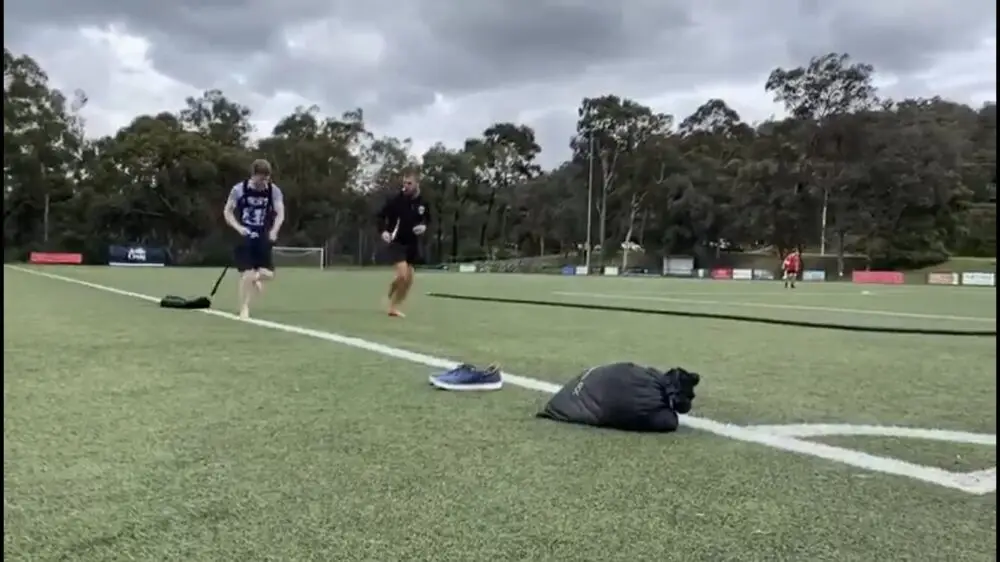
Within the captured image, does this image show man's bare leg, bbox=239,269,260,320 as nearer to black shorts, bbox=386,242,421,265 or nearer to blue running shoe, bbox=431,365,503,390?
black shorts, bbox=386,242,421,265

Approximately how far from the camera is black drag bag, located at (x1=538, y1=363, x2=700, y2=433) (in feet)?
11.2

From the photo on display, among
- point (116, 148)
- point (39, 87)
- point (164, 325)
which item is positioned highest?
point (39, 87)

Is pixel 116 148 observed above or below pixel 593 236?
above

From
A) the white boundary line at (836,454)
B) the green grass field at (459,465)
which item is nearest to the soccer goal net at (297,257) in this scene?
the green grass field at (459,465)

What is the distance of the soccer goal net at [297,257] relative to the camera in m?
51.9

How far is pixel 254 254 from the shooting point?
30.2ft

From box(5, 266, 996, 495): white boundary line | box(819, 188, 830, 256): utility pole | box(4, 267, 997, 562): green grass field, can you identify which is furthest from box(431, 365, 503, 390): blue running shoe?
box(819, 188, 830, 256): utility pole

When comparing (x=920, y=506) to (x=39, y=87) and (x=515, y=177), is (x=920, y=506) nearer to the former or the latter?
(x=39, y=87)

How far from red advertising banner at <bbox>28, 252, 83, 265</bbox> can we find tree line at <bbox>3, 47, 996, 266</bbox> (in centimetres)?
146

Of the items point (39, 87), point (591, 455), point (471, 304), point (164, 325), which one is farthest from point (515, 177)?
point (591, 455)

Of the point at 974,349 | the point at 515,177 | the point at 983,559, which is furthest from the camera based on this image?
the point at 515,177

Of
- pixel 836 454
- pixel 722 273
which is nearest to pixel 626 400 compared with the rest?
pixel 836 454

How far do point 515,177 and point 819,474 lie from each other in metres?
81.0

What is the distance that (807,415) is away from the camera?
391 centimetres
